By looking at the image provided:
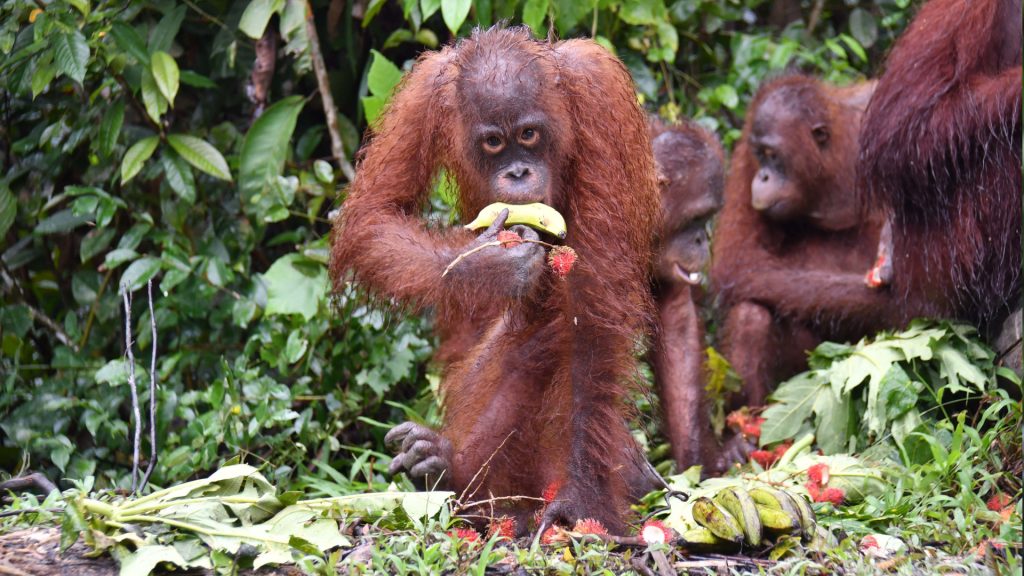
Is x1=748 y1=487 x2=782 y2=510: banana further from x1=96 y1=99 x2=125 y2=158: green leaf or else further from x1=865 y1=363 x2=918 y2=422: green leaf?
x1=96 y1=99 x2=125 y2=158: green leaf

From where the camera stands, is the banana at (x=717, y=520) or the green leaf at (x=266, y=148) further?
the green leaf at (x=266, y=148)

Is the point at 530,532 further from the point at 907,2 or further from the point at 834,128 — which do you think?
the point at 907,2

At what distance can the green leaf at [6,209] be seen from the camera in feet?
14.5

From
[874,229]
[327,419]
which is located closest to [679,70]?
[874,229]

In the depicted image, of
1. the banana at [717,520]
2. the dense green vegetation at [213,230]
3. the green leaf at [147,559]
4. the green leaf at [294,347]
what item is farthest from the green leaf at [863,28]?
the green leaf at [147,559]

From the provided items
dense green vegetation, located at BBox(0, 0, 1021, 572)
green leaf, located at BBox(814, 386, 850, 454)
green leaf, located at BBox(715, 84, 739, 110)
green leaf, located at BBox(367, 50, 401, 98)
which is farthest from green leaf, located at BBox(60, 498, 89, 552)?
green leaf, located at BBox(715, 84, 739, 110)

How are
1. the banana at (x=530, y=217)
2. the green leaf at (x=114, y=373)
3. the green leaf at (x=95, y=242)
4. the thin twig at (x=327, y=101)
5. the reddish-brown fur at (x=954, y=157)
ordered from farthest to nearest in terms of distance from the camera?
the thin twig at (x=327, y=101) → the green leaf at (x=95, y=242) → the green leaf at (x=114, y=373) → the reddish-brown fur at (x=954, y=157) → the banana at (x=530, y=217)

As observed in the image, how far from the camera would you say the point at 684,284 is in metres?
4.27

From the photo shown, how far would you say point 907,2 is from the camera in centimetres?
519

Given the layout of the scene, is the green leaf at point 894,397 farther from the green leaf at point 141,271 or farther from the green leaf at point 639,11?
the green leaf at point 141,271

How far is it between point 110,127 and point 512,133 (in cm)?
206

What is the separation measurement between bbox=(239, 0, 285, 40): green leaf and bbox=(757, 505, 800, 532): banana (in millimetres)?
2780

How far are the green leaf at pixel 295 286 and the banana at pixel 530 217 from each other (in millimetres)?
1291

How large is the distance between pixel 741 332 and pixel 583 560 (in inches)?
84.0
